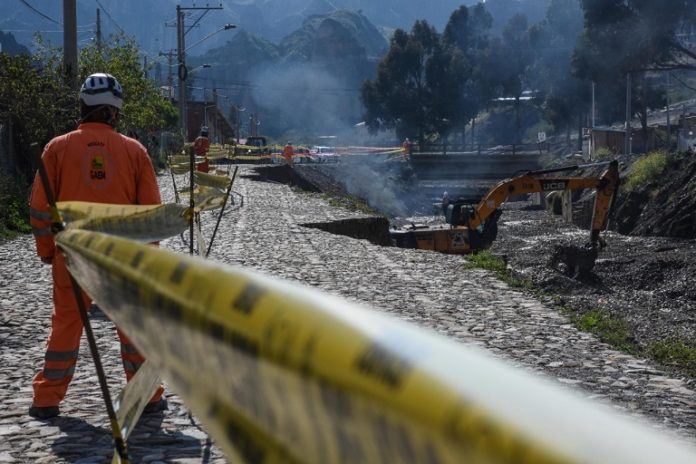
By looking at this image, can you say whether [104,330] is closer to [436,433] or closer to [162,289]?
[162,289]

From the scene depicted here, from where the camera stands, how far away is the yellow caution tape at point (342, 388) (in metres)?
1.08

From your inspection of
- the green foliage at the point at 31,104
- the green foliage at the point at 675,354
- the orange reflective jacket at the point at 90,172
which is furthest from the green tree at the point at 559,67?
the orange reflective jacket at the point at 90,172

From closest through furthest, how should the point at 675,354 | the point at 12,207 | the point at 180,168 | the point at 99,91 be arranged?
the point at 99,91
the point at 675,354
the point at 12,207
the point at 180,168

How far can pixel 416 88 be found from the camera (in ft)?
336

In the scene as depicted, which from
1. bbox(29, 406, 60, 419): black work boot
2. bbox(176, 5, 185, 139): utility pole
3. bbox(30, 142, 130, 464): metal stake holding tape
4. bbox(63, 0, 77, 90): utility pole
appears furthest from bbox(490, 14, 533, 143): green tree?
bbox(30, 142, 130, 464): metal stake holding tape

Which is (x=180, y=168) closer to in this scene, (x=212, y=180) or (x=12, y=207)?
(x=12, y=207)

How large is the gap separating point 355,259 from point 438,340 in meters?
14.5

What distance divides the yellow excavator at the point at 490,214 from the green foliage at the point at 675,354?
50.9ft

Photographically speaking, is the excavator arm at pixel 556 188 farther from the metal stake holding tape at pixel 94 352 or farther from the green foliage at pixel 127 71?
the metal stake holding tape at pixel 94 352

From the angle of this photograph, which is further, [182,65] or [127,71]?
[182,65]

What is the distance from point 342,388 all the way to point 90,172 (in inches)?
193

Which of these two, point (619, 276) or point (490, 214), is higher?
point (490, 214)

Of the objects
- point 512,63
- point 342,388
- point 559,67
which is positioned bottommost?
point 342,388

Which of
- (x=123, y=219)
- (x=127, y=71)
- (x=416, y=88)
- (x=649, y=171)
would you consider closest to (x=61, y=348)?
(x=123, y=219)
